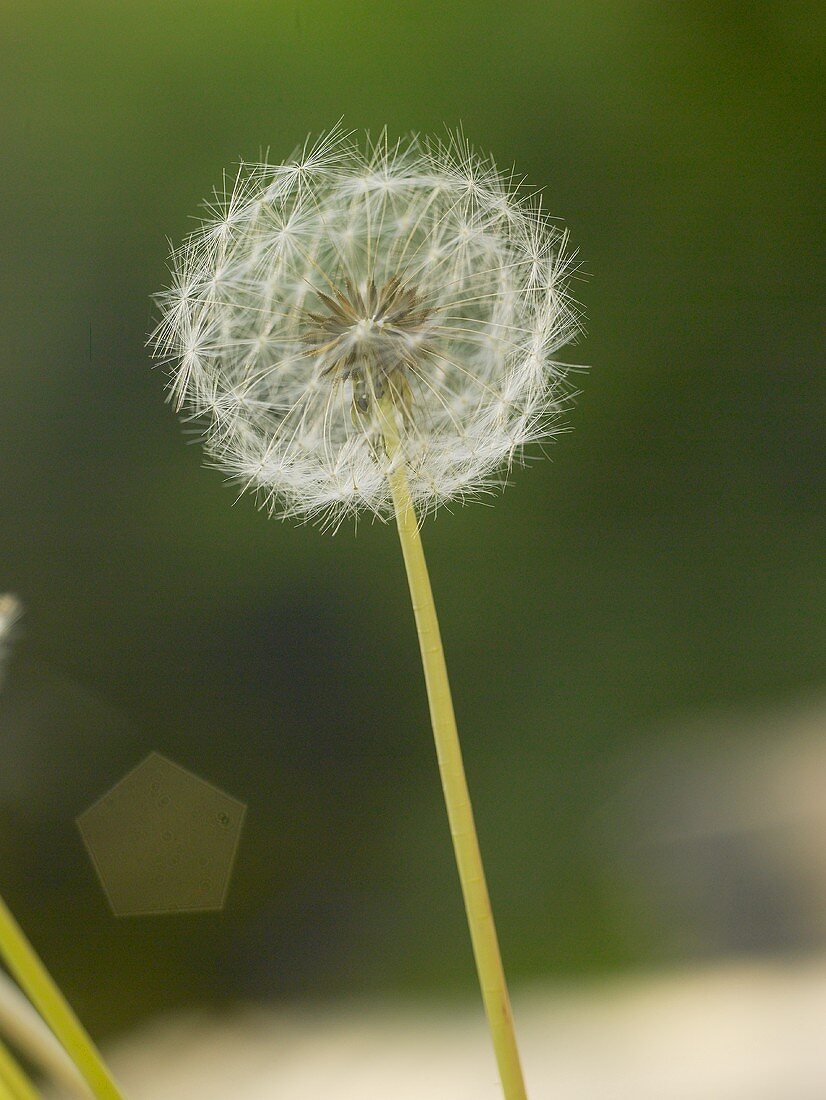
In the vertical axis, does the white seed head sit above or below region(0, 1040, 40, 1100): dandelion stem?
above

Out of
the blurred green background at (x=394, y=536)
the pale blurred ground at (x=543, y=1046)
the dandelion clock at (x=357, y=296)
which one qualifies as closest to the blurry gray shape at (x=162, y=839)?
the blurred green background at (x=394, y=536)

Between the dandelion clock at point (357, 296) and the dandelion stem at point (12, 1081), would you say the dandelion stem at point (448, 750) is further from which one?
the dandelion stem at point (12, 1081)

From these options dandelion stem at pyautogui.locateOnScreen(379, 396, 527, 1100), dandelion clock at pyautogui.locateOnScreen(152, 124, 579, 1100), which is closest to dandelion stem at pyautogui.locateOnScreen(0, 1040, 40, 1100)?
dandelion stem at pyautogui.locateOnScreen(379, 396, 527, 1100)

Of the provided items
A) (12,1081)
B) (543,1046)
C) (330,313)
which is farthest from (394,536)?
(12,1081)

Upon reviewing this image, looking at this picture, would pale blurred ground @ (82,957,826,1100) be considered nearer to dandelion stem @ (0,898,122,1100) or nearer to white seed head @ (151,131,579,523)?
dandelion stem @ (0,898,122,1100)

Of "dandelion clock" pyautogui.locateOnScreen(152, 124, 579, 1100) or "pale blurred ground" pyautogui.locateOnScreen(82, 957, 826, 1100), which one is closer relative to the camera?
"dandelion clock" pyautogui.locateOnScreen(152, 124, 579, 1100)

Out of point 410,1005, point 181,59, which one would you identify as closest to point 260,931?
point 410,1005

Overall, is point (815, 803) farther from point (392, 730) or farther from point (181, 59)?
point (181, 59)
